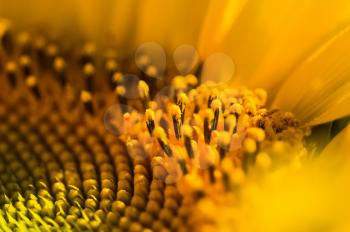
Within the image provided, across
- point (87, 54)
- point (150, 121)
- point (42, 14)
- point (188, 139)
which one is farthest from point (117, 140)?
point (42, 14)

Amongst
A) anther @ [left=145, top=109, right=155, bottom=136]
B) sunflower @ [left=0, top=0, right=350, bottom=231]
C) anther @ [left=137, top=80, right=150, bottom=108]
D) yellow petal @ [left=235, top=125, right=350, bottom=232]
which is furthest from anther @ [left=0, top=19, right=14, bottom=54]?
yellow petal @ [left=235, top=125, right=350, bottom=232]

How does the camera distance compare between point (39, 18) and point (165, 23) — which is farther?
point (39, 18)

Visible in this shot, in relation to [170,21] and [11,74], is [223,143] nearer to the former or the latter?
[170,21]

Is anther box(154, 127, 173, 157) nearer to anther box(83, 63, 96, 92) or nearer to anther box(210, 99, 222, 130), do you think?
anther box(210, 99, 222, 130)

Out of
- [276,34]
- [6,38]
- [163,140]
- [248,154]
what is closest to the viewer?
[248,154]

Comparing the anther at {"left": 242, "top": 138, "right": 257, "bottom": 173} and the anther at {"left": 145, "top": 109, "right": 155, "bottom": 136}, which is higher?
the anther at {"left": 145, "top": 109, "right": 155, "bottom": 136}

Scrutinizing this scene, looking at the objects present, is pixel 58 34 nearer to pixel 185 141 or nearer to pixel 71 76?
pixel 71 76

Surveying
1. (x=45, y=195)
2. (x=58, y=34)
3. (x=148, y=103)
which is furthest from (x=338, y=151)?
(x=58, y=34)
